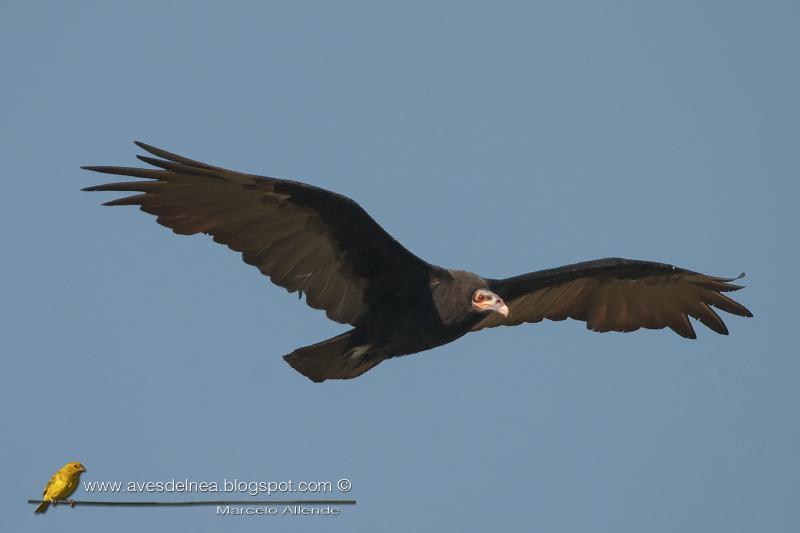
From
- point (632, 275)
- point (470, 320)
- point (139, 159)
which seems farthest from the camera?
point (632, 275)

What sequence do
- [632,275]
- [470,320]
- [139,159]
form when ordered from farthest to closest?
[632,275] < [470,320] < [139,159]

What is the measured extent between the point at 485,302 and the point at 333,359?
1426 mm

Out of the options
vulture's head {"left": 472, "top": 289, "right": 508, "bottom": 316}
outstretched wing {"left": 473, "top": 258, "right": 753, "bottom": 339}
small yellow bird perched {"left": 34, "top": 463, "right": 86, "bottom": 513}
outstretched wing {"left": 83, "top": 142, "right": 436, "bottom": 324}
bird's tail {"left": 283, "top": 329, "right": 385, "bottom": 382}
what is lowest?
small yellow bird perched {"left": 34, "top": 463, "right": 86, "bottom": 513}

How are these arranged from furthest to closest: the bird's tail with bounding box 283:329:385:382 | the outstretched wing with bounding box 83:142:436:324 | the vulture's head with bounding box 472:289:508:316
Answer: the bird's tail with bounding box 283:329:385:382, the vulture's head with bounding box 472:289:508:316, the outstretched wing with bounding box 83:142:436:324

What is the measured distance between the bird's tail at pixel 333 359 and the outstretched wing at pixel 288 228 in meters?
0.25

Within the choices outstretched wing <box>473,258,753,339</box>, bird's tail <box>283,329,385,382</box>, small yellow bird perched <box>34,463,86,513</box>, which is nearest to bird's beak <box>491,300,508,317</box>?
bird's tail <box>283,329,385,382</box>

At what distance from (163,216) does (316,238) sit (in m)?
1.34

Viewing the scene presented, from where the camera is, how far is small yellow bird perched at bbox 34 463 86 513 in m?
10.2

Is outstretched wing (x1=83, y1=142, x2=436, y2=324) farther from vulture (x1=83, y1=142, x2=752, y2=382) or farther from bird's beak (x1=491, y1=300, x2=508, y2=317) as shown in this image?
bird's beak (x1=491, y1=300, x2=508, y2=317)

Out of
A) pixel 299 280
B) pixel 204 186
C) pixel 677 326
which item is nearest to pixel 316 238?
pixel 299 280

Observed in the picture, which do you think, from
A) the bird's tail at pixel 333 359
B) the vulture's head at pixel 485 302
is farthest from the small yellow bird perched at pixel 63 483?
the vulture's head at pixel 485 302

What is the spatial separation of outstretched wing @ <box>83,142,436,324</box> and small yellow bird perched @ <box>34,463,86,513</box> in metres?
2.21

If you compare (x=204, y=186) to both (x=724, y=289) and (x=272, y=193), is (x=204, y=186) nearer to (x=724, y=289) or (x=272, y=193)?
(x=272, y=193)

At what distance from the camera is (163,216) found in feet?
33.8
